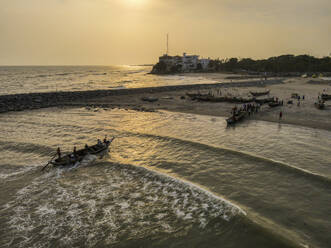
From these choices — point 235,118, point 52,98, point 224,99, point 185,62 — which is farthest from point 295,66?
point 52,98

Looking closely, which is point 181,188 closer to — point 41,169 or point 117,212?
point 117,212

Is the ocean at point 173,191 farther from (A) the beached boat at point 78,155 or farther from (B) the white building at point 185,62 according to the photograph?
(B) the white building at point 185,62

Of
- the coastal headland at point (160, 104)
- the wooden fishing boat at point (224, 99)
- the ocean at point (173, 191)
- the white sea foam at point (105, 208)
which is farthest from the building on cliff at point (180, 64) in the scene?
the white sea foam at point (105, 208)

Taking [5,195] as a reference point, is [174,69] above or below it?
above

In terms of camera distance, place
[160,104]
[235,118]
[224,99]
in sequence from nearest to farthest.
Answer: [235,118] < [160,104] < [224,99]

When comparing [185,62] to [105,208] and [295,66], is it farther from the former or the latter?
[105,208]

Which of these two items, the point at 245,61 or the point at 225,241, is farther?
the point at 245,61

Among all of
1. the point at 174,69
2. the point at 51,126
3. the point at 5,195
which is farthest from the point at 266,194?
the point at 174,69
